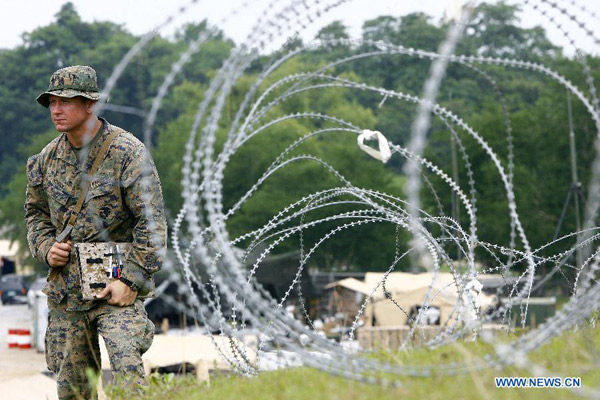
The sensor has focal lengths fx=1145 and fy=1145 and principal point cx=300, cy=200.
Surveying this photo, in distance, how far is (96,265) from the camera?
18.6 ft

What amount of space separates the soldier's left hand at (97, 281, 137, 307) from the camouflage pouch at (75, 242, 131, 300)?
33 millimetres

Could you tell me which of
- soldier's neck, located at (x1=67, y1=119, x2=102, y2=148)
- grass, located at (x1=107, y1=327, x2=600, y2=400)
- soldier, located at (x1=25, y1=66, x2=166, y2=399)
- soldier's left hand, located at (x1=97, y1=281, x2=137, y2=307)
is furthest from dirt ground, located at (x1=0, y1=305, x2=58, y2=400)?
soldier's neck, located at (x1=67, y1=119, x2=102, y2=148)

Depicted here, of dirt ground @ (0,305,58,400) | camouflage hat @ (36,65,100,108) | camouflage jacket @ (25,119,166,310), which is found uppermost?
camouflage hat @ (36,65,100,108)

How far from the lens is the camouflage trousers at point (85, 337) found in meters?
5.61

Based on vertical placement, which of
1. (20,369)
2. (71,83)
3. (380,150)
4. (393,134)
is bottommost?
(20,369)

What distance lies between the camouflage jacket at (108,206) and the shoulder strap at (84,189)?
0.02 meters

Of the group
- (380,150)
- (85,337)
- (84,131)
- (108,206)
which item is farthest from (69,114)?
(380,150)

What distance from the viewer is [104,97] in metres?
5.10

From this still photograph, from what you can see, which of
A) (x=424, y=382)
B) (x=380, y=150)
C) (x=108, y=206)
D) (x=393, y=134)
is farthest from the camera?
(x=393, y=134)

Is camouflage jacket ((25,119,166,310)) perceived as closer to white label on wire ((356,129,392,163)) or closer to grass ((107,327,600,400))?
grass ((107,327,600,400))

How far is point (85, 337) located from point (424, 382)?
251cm

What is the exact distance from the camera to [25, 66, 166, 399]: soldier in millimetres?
5703

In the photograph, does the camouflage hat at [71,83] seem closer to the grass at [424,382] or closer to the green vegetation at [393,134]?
the grass at [424,382]

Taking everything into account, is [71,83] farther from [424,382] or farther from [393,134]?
[393,134]
